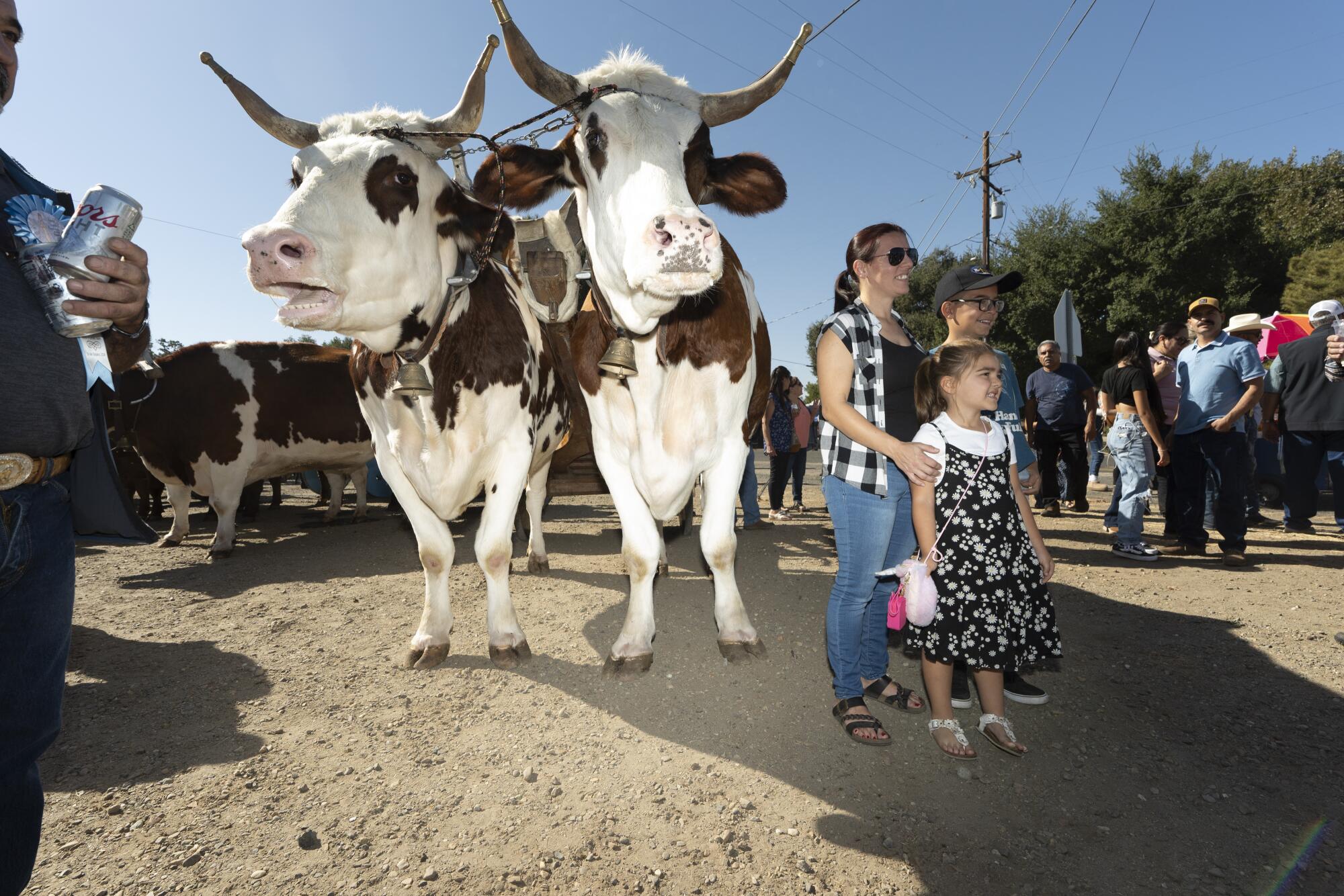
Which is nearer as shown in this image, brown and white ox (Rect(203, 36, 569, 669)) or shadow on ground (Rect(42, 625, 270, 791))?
shadow on ground (Rect(42, 625, 270, 791))

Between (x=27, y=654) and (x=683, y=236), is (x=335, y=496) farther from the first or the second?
(x=683, y=236)

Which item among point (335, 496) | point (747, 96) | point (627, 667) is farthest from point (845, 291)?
point (335, 496)

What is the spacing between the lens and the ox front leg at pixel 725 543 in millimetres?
3131

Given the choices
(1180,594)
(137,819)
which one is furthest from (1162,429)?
(137,819)

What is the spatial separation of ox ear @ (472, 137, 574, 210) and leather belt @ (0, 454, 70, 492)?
2241 millimetres

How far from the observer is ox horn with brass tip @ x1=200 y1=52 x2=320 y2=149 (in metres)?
3.19

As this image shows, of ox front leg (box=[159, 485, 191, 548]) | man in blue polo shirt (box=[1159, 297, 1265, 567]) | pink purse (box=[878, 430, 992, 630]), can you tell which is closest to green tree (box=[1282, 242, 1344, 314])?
man in blue polo shirt (box=[1159, 297, 1265, 567])

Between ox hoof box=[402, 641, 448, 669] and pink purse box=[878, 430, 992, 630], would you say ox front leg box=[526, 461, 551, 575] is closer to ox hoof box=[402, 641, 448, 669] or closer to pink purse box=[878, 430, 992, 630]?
ox hoof box=[402, 641, 448, 669]

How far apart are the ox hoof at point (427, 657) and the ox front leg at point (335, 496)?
5.91m

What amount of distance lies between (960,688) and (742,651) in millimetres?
1005

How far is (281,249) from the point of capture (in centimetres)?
235

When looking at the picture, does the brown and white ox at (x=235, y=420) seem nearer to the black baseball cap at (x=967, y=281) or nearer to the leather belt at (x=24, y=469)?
the leather belt at (x=24, y=469)

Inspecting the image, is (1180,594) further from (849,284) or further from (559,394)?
A: (559,394)

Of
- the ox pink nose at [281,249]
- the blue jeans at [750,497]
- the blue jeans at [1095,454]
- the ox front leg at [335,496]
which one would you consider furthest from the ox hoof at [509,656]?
the blue jeans at [1095,454]
